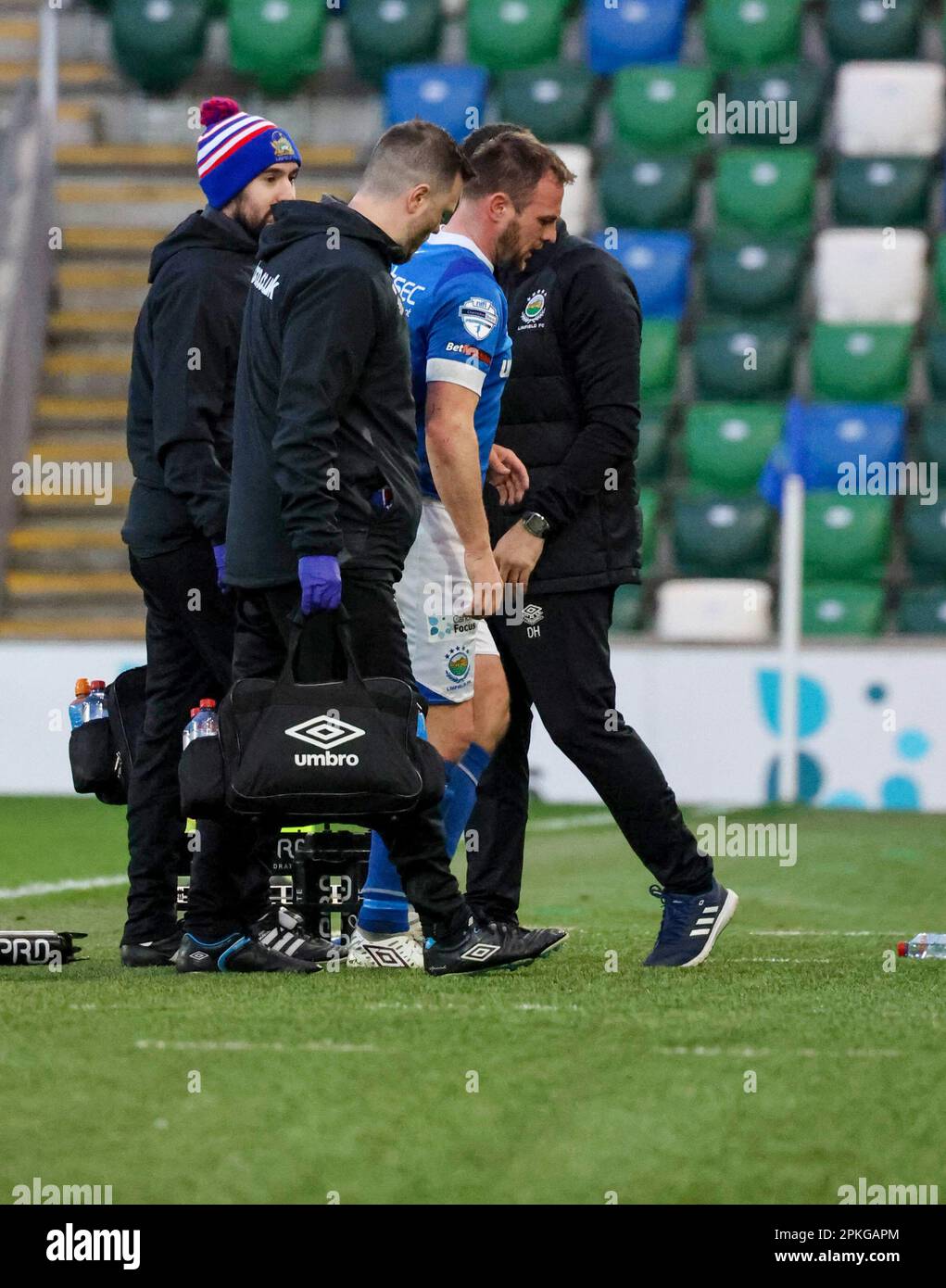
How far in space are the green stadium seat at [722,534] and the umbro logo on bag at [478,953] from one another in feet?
25.3

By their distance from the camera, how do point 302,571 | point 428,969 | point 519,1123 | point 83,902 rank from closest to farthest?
1. point 519,1123
2. point 302,571
3. point 428,969
4. point 83,902

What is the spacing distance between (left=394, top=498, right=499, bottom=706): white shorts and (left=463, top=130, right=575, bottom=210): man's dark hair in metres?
0.67

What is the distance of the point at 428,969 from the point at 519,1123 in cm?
139

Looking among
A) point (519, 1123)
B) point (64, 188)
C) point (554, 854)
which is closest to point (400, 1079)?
point (519, 1123)

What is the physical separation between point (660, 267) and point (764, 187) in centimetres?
95

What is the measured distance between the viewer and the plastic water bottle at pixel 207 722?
426 centimetres

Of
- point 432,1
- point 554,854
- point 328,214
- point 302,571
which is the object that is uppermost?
point 432,1

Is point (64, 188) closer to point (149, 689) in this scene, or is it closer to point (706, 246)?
point (706, 246)

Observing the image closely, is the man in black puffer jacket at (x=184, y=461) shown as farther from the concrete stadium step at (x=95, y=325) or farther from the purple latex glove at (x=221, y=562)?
the concrete stadium step at (x=95, y=325)

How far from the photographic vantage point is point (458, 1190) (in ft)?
9.36

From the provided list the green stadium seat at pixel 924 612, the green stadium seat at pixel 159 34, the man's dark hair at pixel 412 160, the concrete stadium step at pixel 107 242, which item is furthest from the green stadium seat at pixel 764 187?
the man's dark hair at pixel 412 160

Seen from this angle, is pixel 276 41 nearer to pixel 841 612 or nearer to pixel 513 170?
pixel 841 612

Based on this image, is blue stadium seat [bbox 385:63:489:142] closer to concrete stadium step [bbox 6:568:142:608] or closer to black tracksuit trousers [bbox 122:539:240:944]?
concrete stadium step [bbox 6:568:142:608]

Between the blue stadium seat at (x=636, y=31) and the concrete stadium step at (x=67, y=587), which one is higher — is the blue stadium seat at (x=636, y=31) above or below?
above
